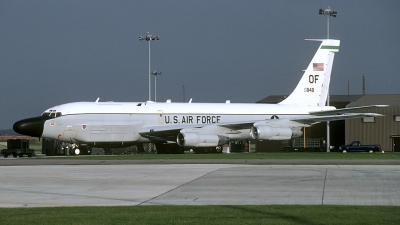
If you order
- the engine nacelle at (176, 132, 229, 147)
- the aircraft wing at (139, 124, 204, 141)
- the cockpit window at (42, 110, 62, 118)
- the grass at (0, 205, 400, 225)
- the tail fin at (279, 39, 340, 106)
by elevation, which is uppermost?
the tail fin at (279, 39, 340, 106)

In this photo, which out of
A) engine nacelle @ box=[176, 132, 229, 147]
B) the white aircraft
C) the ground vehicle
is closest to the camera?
engine nacelle @ box=[176, 132, 229, 147]

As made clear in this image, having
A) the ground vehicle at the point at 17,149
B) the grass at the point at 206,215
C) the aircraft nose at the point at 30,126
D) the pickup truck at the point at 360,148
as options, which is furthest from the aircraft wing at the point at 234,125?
the grass at the point at 206,215

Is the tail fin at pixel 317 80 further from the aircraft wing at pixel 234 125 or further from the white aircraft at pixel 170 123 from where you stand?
the aircraft wing at pixel 234 125

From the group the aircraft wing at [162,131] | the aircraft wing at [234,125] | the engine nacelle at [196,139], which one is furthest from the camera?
the aircraft wing at [234,125]

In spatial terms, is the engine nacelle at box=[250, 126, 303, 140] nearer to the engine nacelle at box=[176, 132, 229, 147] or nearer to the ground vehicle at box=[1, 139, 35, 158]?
the engine nacelle at box=[176, 132, 229, 147]

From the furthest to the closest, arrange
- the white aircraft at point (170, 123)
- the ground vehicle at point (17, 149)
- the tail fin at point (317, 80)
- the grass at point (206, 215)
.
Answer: the tail fin at point (317, 80)
the ground vehicle at point (17, 149)
the white aircraft at point (170, 123)
the grass at point (206, 215)

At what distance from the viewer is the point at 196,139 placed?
164 ft

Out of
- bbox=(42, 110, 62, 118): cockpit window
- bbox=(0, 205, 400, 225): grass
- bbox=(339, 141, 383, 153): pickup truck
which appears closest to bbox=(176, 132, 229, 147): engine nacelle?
bbox=(42, 110, 62, 118): cockpit window

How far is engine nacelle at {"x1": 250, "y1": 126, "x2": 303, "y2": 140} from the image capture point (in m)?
50.3

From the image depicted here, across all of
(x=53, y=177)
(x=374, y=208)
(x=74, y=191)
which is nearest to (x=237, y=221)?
(x=374, y=208)

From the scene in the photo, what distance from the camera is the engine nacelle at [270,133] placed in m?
50.3

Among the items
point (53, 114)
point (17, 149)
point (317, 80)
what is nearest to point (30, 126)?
point (53, 114)

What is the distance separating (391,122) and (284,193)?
52299 millimetres

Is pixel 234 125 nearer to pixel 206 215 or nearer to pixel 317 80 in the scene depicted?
pixel 317 80
